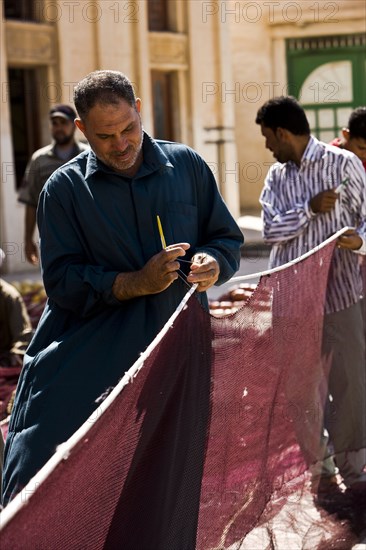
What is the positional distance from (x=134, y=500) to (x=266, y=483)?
150cm

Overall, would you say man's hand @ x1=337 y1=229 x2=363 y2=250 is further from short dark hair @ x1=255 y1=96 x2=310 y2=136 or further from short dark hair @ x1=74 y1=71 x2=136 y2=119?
short dark hair @ x1=74 y1=71 x2=136 y2=119

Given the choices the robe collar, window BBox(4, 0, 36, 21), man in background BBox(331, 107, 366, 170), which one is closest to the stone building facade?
window BBox(4, 0, 36, 21)

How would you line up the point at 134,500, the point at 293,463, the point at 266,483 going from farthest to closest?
the point at 293,463
the point at 266,483
the point at 134,500

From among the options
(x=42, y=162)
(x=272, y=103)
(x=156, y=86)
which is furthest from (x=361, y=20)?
(x=272, y=103)

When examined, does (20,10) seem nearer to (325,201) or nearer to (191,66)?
(191,66)

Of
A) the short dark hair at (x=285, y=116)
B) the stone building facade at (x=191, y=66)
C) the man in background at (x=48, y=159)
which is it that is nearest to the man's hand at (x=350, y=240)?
the short dark hair at (x=285, y=116)

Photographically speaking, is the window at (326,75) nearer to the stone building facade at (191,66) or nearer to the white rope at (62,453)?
the stone building facade at (191,66)

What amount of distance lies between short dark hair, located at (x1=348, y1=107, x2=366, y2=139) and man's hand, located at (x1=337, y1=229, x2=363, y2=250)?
771 millimetres

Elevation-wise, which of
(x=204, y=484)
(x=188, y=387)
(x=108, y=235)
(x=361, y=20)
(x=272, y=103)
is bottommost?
(x=204, y=484)

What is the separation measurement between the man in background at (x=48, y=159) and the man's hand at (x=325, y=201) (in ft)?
11.6

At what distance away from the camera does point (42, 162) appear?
920 cm

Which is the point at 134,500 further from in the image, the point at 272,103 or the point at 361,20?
the point at 361,20

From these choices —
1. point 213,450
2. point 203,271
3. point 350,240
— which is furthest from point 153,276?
point 350,240

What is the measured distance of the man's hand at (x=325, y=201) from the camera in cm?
584
